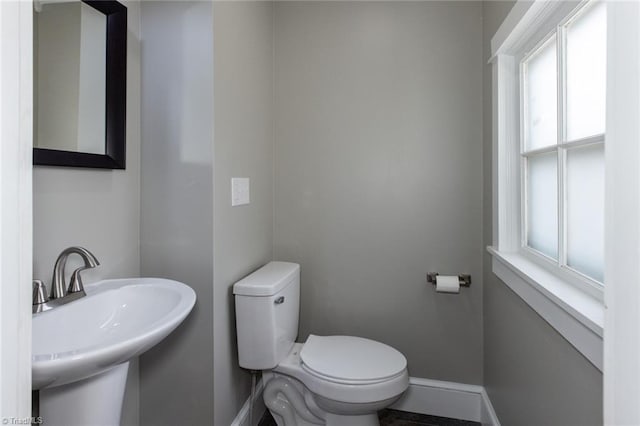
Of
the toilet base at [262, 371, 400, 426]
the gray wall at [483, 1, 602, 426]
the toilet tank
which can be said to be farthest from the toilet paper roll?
the toilet tank

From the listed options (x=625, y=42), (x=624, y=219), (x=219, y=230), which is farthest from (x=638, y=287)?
(x=219, y=230)

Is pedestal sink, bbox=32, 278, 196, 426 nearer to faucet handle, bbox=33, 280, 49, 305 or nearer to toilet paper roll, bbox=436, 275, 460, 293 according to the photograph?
faucet handle, bbox=33, 280, 49, 305

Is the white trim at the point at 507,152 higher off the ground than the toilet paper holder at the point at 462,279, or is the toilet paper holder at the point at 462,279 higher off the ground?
the white trim at the point at 507,152

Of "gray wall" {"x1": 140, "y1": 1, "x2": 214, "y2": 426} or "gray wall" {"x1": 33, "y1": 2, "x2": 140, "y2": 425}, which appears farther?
"gray wall" {"x1": 140, "y1": 1, "x2": 214, "y2": 426}

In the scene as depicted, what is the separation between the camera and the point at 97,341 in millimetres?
997

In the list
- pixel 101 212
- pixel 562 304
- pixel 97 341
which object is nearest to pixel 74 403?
pixel 97 341

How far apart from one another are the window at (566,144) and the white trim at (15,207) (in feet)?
3.95

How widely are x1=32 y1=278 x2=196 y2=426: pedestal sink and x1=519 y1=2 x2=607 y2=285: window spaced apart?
1.17 m

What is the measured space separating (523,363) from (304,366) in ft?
2.87

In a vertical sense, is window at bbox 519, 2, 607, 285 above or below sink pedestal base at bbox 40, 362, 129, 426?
above

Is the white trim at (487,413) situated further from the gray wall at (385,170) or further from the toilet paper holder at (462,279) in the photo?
the toilet paper holder at (462,279)

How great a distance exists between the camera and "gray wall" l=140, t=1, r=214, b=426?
1351mm

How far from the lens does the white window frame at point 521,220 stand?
2.86 ft

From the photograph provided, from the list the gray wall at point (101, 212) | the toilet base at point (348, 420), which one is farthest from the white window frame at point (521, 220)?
the gray wall at point (101, 212)
